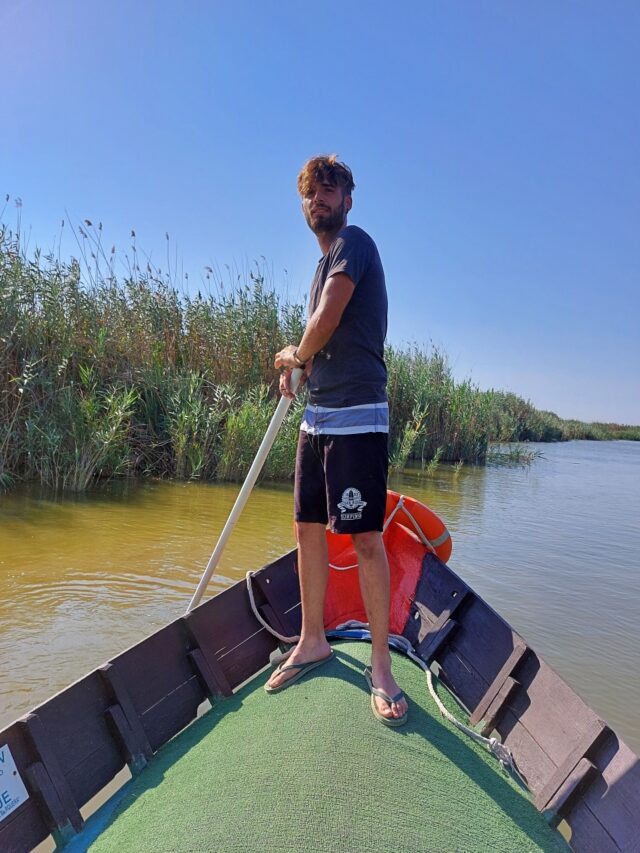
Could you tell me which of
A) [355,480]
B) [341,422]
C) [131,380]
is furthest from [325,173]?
[131,380]

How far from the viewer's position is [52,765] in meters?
1.60

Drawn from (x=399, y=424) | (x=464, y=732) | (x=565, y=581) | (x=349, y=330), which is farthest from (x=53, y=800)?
(x=399, y=424)

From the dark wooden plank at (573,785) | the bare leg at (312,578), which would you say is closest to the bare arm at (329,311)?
the bare leg at (312,578)

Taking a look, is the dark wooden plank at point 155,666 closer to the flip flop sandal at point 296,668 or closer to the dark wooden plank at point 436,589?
the flip flop sandal at point 296,668

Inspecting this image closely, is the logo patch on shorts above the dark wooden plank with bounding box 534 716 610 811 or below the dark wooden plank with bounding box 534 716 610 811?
above

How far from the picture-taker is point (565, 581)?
5.10 metres

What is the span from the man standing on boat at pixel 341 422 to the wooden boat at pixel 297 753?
19 cm

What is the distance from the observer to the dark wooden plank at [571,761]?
5.76ft

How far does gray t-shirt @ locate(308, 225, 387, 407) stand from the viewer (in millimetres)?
2133

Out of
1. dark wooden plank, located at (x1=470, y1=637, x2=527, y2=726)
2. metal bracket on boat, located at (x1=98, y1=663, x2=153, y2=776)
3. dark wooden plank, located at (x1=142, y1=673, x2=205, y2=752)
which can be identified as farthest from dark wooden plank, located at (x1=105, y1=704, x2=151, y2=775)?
dark wooden plank, located at (x1=470, y1=637, x2=527, y2=726)

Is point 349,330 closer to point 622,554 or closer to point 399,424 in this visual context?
point 622,554

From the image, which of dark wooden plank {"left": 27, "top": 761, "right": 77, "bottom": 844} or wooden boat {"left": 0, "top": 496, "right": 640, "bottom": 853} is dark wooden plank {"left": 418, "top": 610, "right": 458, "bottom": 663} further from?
dark wooden plank {"left": 27, "top": 761, "right": 77, "bottom": 844}

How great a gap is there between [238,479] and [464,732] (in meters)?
6.45

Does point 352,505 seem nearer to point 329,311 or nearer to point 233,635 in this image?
point 329,311
